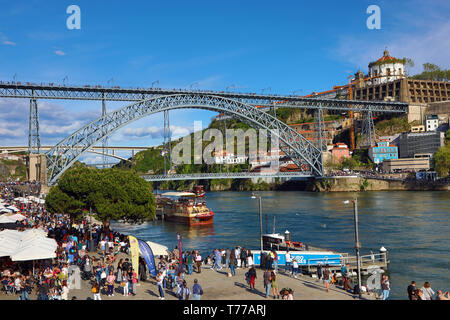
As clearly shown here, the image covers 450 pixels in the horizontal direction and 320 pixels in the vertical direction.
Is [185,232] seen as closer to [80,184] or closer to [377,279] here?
[80,184]

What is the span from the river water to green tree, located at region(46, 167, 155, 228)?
4746 mm

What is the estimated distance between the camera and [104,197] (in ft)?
83.8

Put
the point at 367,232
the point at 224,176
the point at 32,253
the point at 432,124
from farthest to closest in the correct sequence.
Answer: the point at 432,124 → the point at 224,176 → the point at 367,232 → the point at 32,253

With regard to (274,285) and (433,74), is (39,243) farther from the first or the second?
(433,74)

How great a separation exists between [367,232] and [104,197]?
1822 cm

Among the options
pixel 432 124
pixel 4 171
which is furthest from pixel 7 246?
pixel 4 171

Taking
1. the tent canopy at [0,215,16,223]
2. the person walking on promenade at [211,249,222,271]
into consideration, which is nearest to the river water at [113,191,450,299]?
the person walking on promenade at [211,249,222,271]

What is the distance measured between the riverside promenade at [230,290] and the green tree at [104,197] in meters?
10.3

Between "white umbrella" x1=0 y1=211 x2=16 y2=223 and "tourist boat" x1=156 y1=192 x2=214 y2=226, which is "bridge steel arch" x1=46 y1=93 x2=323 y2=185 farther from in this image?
"white umbrella" x1=0 y1=211 x2=16 y2=223

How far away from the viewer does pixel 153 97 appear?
55.8 metres

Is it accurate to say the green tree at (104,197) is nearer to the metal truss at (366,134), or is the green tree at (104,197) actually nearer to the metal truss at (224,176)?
the metal truss at (224,176)

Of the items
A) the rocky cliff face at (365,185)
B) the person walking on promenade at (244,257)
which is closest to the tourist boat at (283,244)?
the person walking on promenade at (244,257)

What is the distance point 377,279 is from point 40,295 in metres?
14.0

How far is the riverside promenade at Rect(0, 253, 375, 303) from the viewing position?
1287 centimetres
